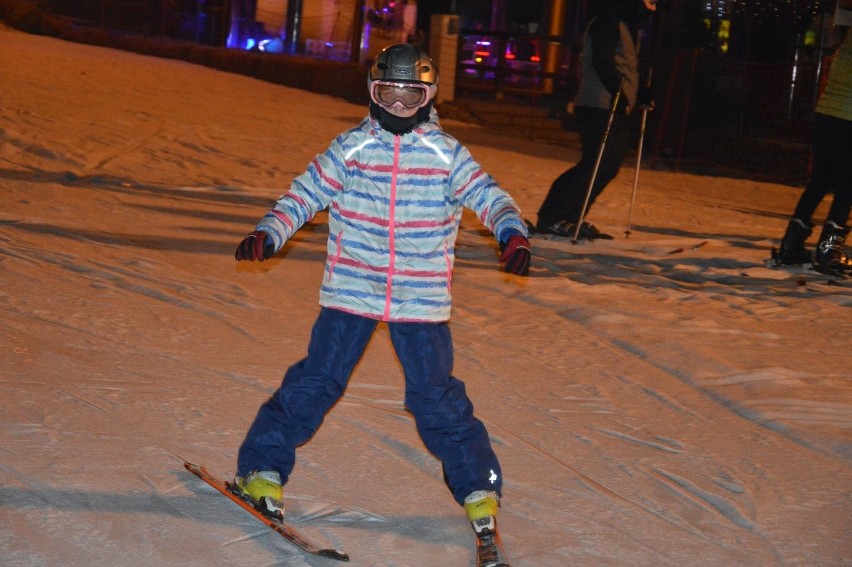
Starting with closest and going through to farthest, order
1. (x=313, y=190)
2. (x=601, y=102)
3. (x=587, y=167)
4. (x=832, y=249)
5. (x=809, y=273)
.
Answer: (x=313, y=190) < (x=832, y=249) < (x=809, y=273) < (x=601, y=102) < (x=587, y=167)

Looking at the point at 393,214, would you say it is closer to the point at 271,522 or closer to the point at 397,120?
the point at 397,120

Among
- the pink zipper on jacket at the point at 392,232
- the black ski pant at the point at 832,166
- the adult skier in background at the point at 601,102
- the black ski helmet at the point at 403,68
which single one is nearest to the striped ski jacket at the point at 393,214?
the pink zipper on jacket at the point at 392,232

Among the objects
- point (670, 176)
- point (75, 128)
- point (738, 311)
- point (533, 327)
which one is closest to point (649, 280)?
point (738, 311)

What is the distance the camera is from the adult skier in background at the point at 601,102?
26.3ft

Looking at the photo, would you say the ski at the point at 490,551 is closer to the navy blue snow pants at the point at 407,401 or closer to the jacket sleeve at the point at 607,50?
the navy blue snow pants at the point at 407,401

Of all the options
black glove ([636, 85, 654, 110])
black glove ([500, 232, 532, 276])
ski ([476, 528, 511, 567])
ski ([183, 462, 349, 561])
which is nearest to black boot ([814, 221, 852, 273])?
black glove ([636, 85, 654, 110])

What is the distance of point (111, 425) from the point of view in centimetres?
396

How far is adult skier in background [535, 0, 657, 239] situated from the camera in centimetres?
802

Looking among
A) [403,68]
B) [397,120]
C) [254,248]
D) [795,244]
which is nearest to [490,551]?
[254,248]

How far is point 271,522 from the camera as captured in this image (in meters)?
3.27

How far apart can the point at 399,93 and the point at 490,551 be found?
1.38 metres

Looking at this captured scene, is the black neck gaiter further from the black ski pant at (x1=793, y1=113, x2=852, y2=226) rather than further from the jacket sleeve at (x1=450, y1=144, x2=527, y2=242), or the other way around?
the black ski pant at (x1=793, y1=113, x2=852, y2=226)

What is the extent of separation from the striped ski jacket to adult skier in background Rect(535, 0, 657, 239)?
195 inches

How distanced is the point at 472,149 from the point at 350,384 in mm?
9812
